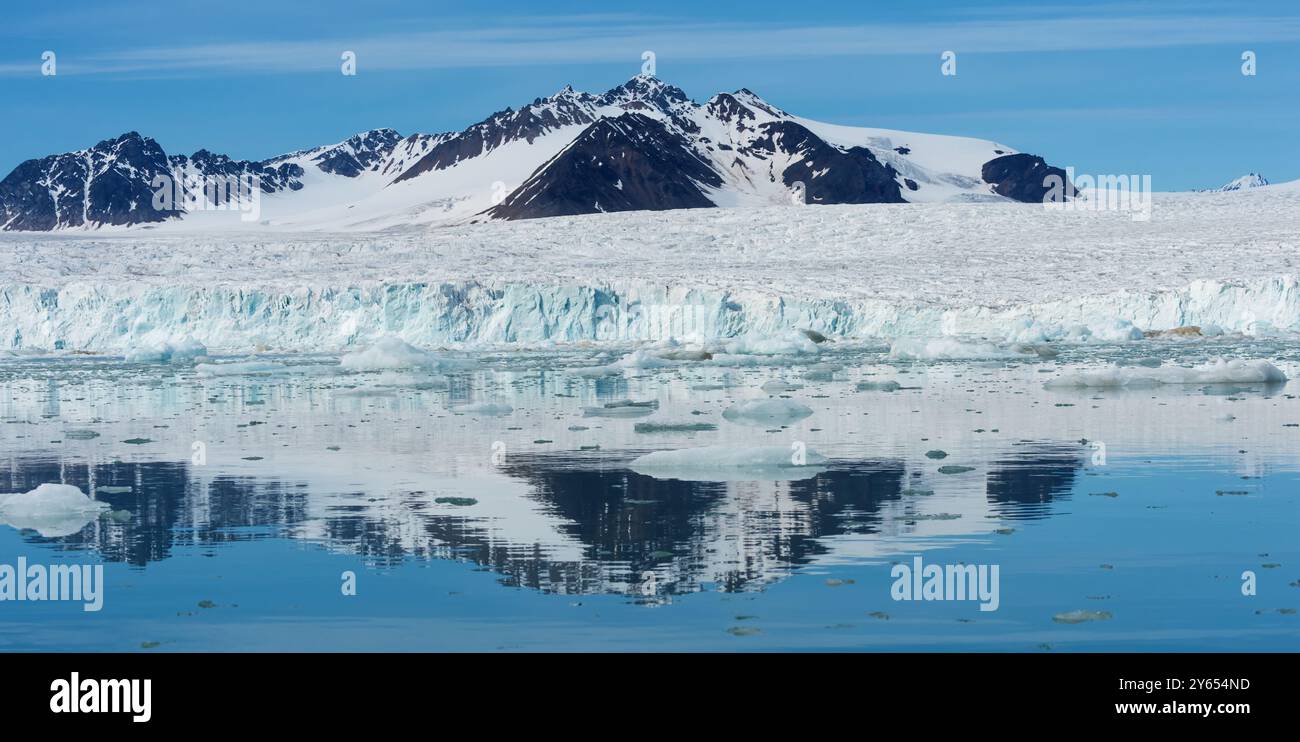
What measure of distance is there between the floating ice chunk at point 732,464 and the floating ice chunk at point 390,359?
1414 cm

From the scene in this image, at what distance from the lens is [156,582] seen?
213 inches

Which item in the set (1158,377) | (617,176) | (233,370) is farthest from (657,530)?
(617,176)

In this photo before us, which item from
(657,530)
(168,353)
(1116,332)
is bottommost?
(657,530)

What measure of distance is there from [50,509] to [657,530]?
317 cm

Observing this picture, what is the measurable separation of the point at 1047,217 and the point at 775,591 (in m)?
36.0

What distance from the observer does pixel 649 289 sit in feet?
102

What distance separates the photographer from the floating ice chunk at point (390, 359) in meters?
22.1

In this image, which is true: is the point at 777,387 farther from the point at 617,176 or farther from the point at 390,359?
the point at 617,176

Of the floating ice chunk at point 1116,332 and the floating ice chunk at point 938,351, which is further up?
the floating ice chunk at point 1116,332

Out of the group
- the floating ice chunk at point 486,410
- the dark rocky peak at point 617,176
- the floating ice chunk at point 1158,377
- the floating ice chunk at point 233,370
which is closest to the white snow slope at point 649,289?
the floating ice chunk at point 233,370

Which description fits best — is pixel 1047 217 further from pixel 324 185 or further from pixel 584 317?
pixel 324 185

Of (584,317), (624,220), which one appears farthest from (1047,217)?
(584,317)

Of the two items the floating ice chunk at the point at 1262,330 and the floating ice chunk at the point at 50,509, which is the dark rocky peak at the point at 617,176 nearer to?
the floating ice chunk at the point at 1262,330
